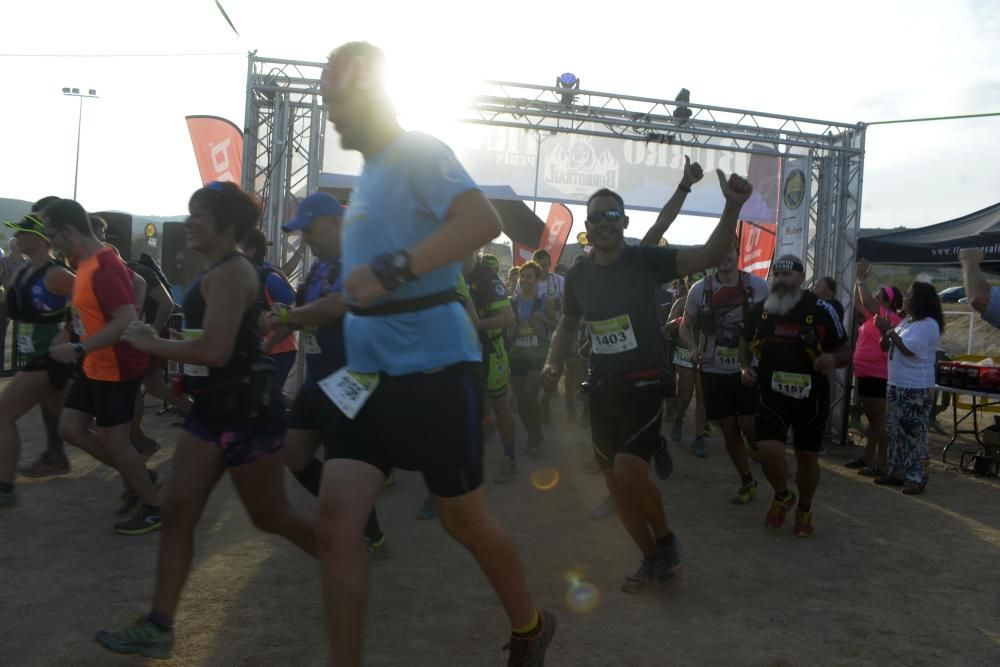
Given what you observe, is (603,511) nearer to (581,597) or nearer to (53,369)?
(581,597)

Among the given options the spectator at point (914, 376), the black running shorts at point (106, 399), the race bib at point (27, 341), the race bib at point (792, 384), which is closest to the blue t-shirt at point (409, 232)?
the black running shorts at point (106, 399)

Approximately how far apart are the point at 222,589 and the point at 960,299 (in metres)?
35.5

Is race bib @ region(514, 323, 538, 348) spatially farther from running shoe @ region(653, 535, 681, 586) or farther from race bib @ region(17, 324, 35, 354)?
race bib @ region(17, 324, 35, 354)

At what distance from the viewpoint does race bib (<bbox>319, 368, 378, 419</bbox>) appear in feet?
7.27

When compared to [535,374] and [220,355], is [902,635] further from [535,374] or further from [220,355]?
[535,374]

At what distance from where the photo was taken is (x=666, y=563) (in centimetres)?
376

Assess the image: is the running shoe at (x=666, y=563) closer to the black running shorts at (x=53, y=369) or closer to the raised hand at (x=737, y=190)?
the raised hand at (x=737, y=190)

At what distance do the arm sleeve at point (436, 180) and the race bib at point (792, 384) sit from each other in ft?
11.0

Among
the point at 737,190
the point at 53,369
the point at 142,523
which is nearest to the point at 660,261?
the point at 737,190

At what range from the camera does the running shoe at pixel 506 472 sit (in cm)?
619

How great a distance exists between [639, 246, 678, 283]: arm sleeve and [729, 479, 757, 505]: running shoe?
276 cm

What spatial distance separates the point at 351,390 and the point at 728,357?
A: 4.15 meters

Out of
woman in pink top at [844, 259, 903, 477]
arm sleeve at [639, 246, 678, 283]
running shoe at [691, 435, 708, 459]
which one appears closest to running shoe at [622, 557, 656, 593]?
arm sleeve at [639, 246, 678, 283]

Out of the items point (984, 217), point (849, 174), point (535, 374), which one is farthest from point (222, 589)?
point (984, 217)
